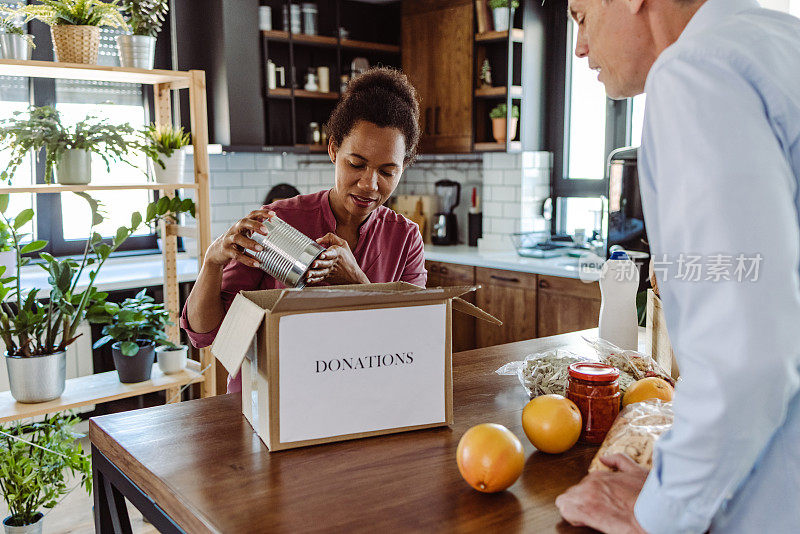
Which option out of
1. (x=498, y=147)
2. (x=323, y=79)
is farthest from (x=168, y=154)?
(x=498, y=147)

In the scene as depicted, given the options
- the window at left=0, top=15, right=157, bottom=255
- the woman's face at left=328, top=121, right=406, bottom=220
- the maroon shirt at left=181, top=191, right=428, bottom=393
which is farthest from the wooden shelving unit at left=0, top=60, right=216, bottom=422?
the woman's face at left=328, top=121, right=406, bottom=220

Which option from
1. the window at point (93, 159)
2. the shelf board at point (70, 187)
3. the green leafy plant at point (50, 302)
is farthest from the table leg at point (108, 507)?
the window at point (93, 159)

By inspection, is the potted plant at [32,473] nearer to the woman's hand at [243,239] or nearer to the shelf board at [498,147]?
the woman's hand at [243,239]

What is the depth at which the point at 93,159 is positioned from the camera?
14.1 ft

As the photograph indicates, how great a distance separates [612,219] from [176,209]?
2.07m

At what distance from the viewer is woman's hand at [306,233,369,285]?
1.39 meters

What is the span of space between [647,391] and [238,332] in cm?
71

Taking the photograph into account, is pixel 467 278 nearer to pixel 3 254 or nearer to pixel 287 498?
pixel 3 254

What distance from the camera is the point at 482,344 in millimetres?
4590

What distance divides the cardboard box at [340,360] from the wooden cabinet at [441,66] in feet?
12.1

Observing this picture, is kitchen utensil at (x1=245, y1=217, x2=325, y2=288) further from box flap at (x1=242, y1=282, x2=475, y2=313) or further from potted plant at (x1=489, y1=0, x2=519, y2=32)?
potted plant at (x1=489, y1=0, x2=519, y2=32)

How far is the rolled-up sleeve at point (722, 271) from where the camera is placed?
704 millimetres

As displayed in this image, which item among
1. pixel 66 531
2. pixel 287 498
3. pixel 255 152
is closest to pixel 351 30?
pixel 255 152

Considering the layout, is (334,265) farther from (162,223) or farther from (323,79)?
(323,79)
